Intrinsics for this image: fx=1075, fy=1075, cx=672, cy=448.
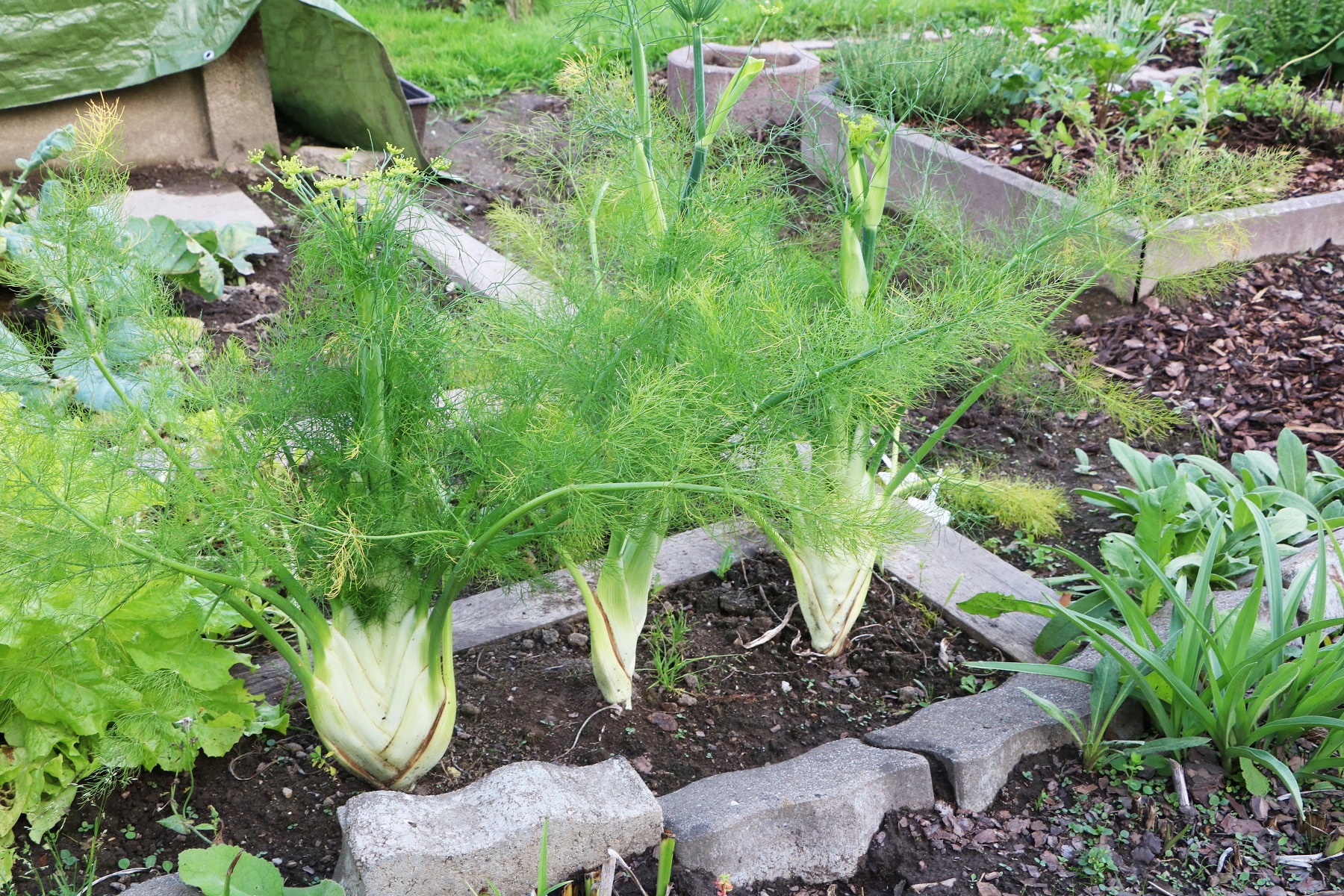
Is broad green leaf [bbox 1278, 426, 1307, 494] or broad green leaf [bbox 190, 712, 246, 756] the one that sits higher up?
broad green leaf [bbox 190, 712, 246, 756]

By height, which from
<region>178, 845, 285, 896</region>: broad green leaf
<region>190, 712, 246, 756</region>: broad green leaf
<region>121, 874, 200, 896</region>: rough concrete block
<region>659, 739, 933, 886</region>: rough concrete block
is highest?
<region>178, 845, 285, 896</region>: broad green leaf

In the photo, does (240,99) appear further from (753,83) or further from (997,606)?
(997,606)

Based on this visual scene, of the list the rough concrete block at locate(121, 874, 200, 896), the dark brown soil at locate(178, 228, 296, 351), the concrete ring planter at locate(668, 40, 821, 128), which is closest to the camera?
the rough concrete block at locate(121, 874, 200, 896)

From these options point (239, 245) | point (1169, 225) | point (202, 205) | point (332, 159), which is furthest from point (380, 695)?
point (332, 159)

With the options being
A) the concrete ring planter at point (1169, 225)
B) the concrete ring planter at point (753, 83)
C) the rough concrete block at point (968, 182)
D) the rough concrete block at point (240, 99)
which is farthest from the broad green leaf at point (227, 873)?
the rough concrete block at point (240, 99)

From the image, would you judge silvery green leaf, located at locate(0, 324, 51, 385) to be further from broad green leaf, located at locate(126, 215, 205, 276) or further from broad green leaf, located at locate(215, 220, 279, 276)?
broad green leaf, located at locate(215, 220, 279, 276)

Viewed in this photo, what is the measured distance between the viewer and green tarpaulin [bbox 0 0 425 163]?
4.48 meters

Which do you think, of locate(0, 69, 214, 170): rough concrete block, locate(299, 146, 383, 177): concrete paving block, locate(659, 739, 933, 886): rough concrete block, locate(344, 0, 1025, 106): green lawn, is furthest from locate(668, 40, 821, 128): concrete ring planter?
locate(659, 739, 933, 886): rough concrete block

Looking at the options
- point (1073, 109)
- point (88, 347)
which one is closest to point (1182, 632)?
point (88, 347)

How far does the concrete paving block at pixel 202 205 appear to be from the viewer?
4648 millimetres

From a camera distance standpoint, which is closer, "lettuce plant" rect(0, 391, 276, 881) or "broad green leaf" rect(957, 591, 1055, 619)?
"lettuce plant" rect(0, 391, 276, 881)

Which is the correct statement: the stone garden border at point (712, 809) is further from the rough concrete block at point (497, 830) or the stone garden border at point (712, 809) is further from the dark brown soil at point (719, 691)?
the dark brown soil at point (719, 691)

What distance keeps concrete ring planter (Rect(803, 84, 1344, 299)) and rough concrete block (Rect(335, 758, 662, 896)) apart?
8.37ft

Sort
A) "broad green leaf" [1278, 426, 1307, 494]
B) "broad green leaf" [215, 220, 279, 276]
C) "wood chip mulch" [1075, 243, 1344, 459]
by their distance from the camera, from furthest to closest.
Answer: "broad green leaf" [215, 220, 279, 276], "wood chip mulch" [1075, 243, 1344, 459], "broad green leaf" [1278, 426, 1307, 494]
